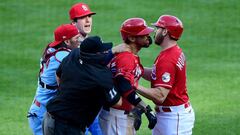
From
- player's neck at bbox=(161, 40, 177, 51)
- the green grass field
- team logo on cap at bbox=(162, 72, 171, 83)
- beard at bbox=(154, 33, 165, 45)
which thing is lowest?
the green grass field

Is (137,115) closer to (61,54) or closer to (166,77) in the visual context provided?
(166,77)

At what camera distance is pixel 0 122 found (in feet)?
40.6

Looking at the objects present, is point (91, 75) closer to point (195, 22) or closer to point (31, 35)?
point (31, 35)

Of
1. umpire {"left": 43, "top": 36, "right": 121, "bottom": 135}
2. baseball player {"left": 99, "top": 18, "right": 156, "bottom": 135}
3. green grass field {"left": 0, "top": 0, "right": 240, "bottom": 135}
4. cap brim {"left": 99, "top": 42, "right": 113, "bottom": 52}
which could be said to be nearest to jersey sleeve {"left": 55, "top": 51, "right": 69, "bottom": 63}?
umpire {"left": 43, "top": 36, "right": 121, "bottom": 135}

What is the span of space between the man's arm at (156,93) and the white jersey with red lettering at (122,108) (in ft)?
0.41

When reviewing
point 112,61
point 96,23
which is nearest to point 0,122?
point 112,61

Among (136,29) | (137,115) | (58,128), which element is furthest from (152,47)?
(58,128)

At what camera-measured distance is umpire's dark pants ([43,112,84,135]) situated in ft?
27.7

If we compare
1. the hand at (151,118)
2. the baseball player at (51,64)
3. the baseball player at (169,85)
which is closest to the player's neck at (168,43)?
the baseball player at (169,85)

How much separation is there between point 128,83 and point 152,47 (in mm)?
8755

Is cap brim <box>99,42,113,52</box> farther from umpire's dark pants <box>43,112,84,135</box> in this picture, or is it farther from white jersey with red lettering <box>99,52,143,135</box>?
umpire's dark pants <box>43,112,84,135</box>

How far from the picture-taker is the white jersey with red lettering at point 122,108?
853 centimetres

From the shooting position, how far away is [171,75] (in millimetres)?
8750

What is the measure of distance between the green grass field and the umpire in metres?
3.41
